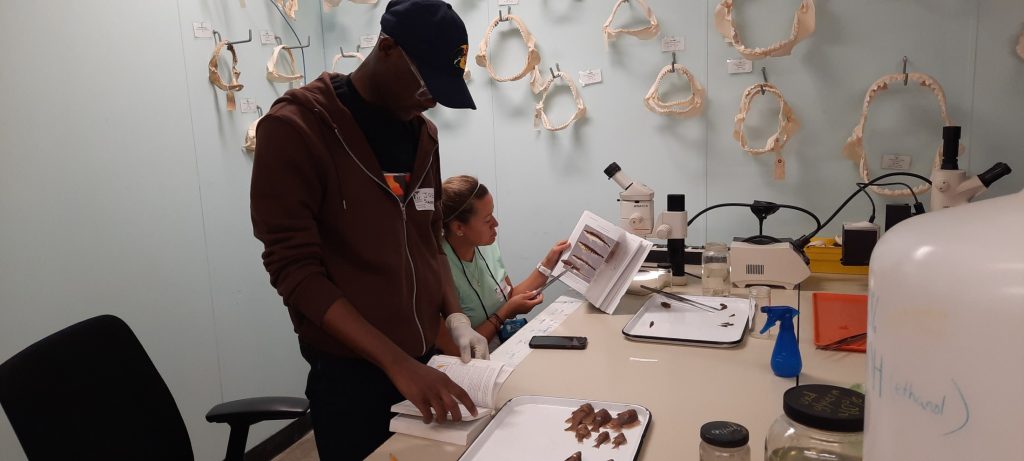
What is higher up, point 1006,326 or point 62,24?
point 62,24

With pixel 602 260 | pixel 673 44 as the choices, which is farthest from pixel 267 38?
pixel 602 260

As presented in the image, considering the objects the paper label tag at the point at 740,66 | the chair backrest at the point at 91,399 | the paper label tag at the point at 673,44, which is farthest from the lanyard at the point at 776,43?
the chair backrest at the point at 91,399

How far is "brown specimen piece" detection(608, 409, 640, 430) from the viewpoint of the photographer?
114cm

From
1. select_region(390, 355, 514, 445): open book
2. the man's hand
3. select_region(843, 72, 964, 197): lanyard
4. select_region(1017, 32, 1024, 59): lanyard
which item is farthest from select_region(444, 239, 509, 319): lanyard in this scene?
select_region(1017, 32, 1024, 59): lanyard

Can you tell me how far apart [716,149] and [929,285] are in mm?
2595

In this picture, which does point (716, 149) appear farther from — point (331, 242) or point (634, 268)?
point (331, 242)

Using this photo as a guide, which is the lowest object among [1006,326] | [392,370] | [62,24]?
[392,370]

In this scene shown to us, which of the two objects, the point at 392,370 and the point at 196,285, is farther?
the point at 196,285

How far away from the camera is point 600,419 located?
1152mm

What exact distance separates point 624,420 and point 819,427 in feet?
1.59

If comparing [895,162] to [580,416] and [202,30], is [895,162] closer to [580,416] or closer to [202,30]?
[580,416]

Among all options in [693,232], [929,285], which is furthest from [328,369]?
[693,232]

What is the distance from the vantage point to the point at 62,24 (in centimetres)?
215

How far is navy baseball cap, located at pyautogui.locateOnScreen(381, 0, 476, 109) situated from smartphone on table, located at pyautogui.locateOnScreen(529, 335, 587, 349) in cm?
67
